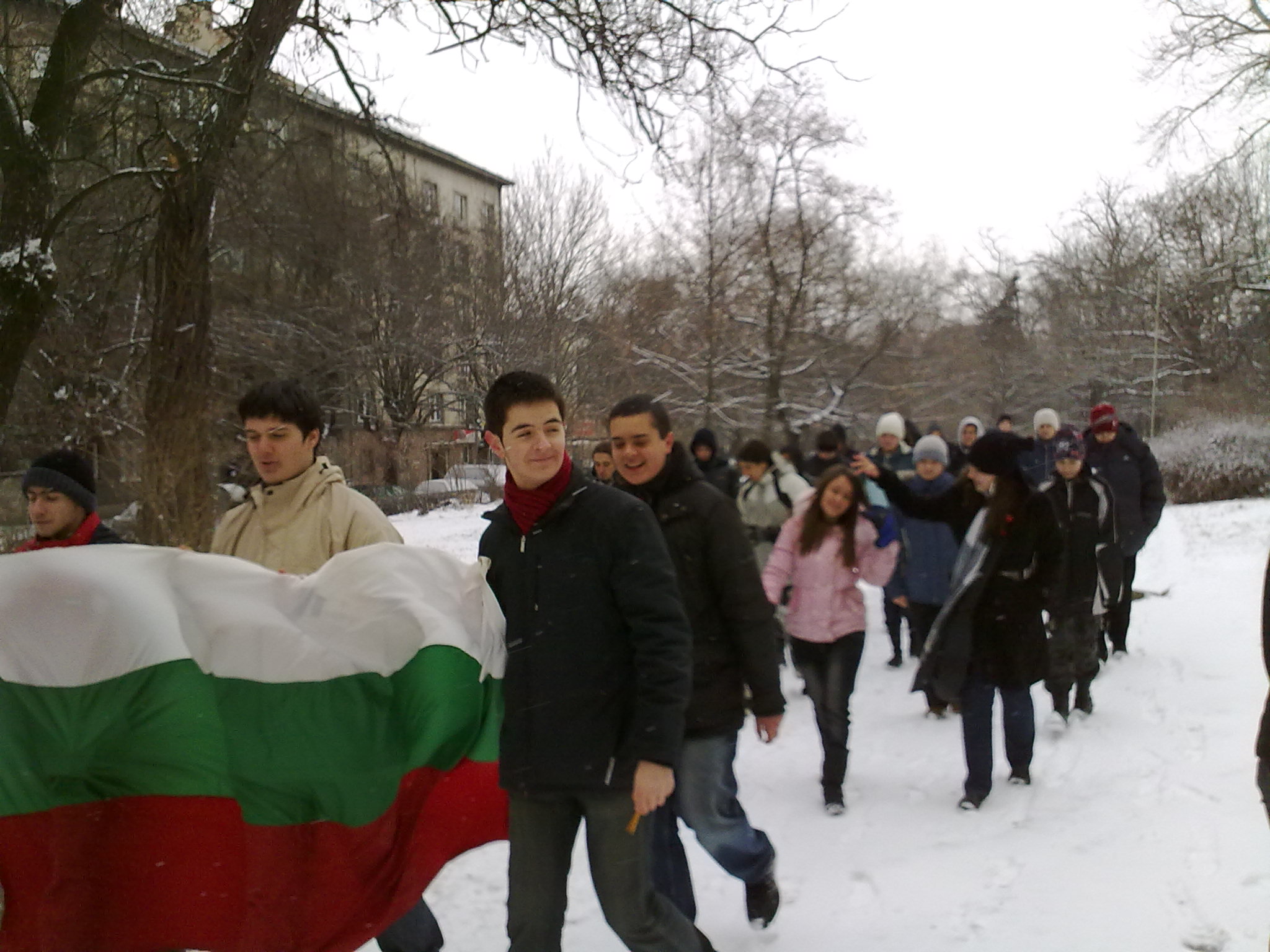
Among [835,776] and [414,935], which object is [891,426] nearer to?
[835,776]

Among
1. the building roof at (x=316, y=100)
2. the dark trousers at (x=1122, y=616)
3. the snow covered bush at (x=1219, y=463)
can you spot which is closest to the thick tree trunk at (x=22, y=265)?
the building roof at (x=316, y=100)

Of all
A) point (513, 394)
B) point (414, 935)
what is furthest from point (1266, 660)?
point (414, 935)

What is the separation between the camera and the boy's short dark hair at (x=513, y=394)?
2.78 meters

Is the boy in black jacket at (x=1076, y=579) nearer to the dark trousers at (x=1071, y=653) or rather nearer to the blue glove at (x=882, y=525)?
the dark trousers at (x=1071, y=653)

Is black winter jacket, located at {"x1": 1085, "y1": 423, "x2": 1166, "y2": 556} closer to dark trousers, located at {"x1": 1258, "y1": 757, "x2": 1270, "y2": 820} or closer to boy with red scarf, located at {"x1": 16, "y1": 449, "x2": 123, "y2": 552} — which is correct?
dark trousers, located at {"x1": 1258, "y1": 757, "x2": 1270, "y2": 820}

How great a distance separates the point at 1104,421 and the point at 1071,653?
107 inches

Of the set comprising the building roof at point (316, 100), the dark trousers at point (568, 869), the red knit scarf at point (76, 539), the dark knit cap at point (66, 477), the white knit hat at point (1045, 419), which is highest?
the building roof at point (316, 100)

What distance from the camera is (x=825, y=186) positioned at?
1914 cm

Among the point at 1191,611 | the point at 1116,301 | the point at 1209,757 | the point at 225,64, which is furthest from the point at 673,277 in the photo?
the point at 1116,301

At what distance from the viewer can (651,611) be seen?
2.64m

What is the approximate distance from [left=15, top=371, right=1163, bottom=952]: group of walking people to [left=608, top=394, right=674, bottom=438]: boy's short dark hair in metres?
0.01

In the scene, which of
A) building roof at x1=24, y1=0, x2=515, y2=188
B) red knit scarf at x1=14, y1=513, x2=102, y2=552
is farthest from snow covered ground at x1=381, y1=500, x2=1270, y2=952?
building roof at x1=24, y1=0, x2=515, y2=188

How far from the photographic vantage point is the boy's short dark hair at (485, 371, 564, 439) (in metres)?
2.78

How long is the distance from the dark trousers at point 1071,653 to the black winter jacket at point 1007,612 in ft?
5.54
